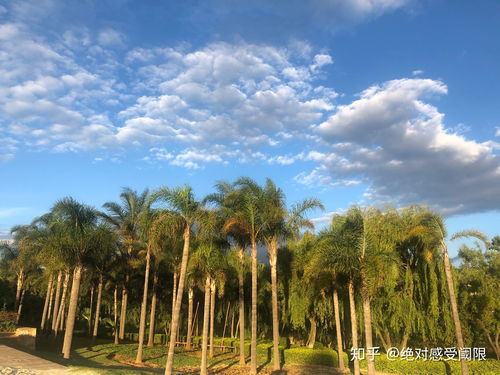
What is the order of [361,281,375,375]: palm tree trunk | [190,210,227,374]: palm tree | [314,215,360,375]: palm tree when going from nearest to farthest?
1. [361,281,375,375]: palm tree trunk
2. [314,215,360,375]: palm tree
3. [190,210,227,374]: palm tree

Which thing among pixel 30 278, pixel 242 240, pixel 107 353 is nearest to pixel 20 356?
pixel 107 353

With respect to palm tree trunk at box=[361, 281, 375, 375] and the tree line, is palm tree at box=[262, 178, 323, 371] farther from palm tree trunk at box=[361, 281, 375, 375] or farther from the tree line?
palm tree trunk at box=[361, 281, 375, 375]

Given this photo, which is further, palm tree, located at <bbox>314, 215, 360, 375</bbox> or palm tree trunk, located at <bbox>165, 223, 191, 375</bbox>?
palm tree, located at <bbox>314, 215, 360, 375</bbox>

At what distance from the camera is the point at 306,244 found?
952 inches

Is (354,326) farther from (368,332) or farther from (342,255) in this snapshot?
(342,255)

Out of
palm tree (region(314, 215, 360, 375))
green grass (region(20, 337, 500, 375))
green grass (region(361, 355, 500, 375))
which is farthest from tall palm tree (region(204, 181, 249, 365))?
green grass (region(361, 355, 500, 375))

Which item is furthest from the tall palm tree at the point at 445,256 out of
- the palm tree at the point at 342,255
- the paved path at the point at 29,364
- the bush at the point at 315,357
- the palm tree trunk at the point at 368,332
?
the paved path at the point at 29,364

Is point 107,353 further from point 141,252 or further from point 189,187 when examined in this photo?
point 189,187

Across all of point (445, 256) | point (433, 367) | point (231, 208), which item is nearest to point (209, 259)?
point (231, 208)

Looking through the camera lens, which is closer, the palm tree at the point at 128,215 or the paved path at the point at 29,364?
the paved path at the point at 29,364

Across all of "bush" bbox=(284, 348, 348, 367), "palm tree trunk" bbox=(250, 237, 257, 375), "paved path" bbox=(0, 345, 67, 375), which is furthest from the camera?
"bush" bbox=(284, 348, 348, 367)

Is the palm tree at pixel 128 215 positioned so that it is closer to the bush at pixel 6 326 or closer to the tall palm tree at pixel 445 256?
the bush at pixel 6 326

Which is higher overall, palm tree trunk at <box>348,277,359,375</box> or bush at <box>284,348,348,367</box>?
palm tree trunk at <box>348,277,359,375</box>

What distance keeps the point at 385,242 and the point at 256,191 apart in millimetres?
8389
